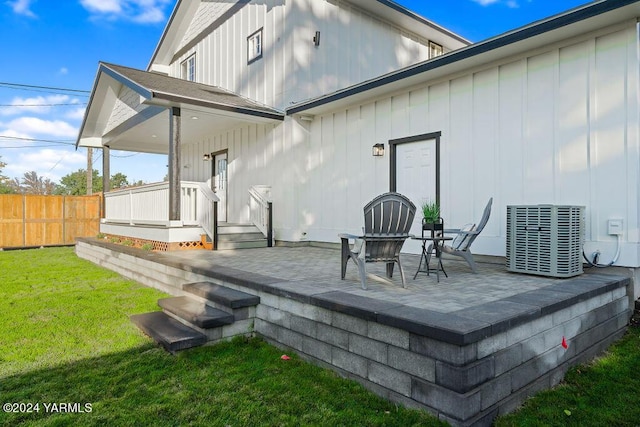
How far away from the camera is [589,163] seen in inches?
178

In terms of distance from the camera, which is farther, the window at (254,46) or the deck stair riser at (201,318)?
the window at (254,46)

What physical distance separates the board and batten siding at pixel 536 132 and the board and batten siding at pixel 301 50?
2332 millimetres

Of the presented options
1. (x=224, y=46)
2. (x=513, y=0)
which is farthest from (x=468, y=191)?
(x=513, y=0)

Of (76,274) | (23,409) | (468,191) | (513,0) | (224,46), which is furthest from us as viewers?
(513,0)

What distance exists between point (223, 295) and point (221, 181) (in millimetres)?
7082

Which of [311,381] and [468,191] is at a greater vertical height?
[468,191]

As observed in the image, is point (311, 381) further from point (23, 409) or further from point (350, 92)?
point (350, 92)

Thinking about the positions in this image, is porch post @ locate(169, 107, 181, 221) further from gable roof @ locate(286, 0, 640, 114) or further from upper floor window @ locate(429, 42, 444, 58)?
upper floor window @ locate(429, 42, 444, 58)

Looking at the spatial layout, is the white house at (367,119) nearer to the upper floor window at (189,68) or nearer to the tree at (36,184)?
the upper floor window at (189,68)

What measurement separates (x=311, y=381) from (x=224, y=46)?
32.7ft

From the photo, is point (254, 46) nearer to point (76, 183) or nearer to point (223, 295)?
point (223, 295)

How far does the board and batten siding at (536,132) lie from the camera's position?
432 centimetres

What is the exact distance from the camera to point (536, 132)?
4.98 metres

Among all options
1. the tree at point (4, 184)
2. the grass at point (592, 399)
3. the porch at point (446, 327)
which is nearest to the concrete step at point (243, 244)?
the porch at point (446, 327)
